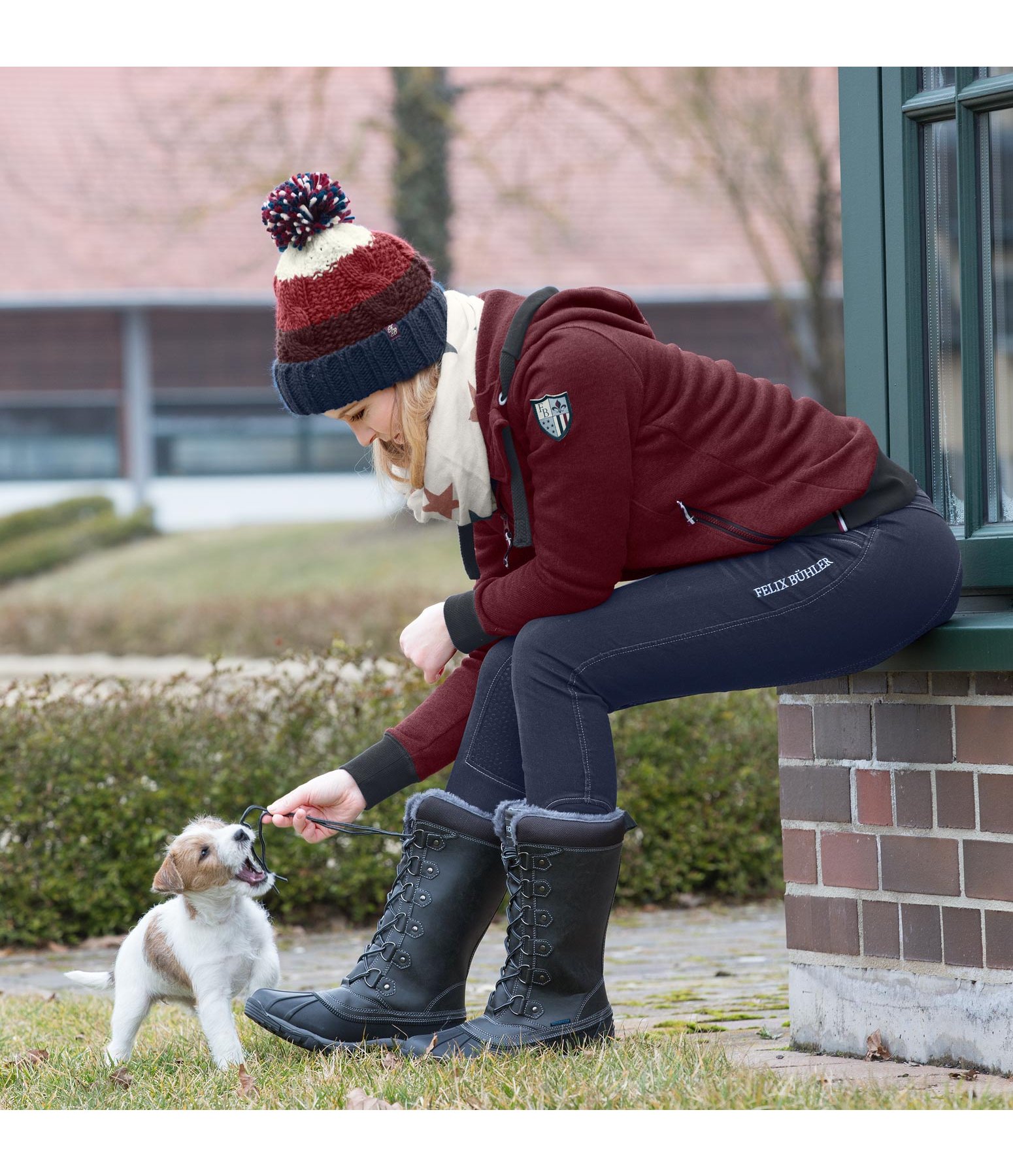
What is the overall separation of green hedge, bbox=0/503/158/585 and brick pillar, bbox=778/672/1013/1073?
54.2 ft

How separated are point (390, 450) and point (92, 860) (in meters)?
2.71

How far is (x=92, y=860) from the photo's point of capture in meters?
4.89

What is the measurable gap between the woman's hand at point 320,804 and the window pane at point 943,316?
1383mm

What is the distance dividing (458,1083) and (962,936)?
1.03 metres

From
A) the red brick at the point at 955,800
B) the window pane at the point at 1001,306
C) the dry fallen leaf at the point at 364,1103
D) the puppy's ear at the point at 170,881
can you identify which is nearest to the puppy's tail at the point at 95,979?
the puppy's ear at the point at 170,881

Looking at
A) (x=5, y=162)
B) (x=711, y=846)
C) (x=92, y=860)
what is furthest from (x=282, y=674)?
(x=5, y=162)

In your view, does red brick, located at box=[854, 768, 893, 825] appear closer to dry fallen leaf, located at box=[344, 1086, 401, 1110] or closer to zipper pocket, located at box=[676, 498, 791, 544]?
zipper pocket, located at box=[676, 498, 791, 544]

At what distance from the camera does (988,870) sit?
2689 millimetres

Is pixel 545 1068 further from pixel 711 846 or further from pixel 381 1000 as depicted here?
pixel 711 846

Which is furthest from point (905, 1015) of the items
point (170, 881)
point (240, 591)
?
point (240, 591)

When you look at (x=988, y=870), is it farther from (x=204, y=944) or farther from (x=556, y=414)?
(x=204, y=944)

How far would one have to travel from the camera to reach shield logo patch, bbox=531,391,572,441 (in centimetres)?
246

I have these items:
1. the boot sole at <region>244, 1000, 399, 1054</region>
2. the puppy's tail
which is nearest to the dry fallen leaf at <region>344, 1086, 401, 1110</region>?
the boot sole at <region>244, 1000, 399, 1054</region>

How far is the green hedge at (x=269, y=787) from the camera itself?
4879 mm
